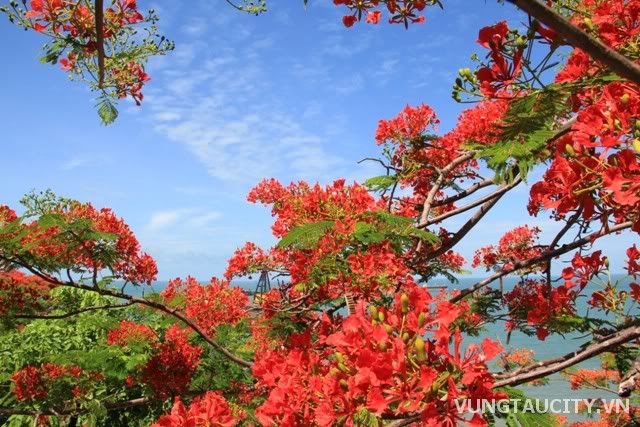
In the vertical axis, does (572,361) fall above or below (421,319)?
below

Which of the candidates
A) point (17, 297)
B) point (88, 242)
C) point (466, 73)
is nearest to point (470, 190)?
point (466, 73)

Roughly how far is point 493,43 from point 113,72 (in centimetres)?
318

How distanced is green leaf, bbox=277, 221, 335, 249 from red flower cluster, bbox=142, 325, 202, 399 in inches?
146

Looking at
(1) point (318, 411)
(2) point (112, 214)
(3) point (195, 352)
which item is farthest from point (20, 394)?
(1) point (318, 411)

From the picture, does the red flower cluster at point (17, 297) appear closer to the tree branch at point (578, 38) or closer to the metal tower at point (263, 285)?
the metal tower at point (263, 285)

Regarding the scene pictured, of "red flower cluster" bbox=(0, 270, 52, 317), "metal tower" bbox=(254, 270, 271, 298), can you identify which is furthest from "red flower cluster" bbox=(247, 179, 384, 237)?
"red flower cluster" bbox=(0, 270, 52, 317)

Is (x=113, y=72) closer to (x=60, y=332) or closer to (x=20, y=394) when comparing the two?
(x=20, y=394)

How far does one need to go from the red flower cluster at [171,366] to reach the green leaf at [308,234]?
3698 millimetres

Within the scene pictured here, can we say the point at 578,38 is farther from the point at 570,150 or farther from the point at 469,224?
the point at 469,224

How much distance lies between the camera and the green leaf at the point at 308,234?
363 cm

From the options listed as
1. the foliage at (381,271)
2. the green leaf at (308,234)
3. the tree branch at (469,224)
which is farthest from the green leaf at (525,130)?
the tree branch at (469,224)

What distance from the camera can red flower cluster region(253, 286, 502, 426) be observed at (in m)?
1.64

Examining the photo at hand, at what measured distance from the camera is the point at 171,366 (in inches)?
263

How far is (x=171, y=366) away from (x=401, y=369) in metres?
5.70
